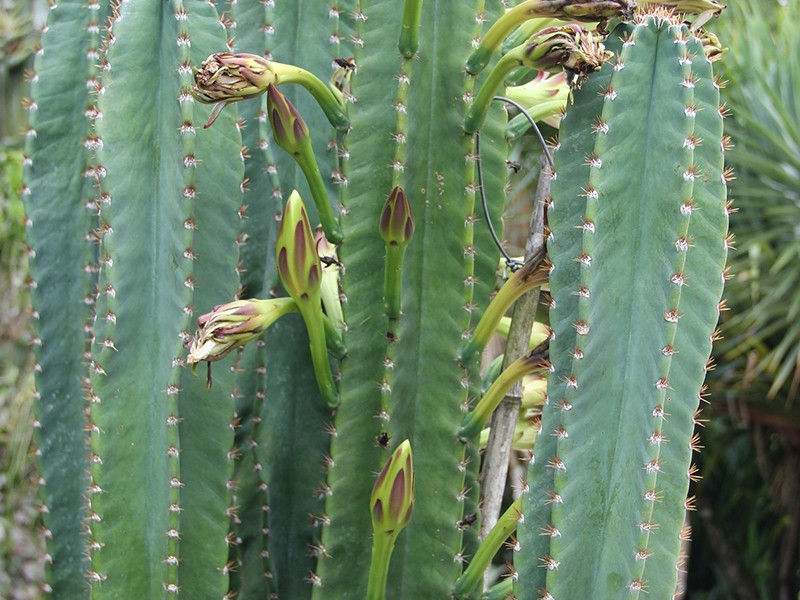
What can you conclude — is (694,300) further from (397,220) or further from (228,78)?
(228,78)

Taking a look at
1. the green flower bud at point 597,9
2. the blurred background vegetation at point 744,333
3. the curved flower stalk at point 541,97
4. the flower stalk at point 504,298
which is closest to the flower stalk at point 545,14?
the green flower bud at point 597,9

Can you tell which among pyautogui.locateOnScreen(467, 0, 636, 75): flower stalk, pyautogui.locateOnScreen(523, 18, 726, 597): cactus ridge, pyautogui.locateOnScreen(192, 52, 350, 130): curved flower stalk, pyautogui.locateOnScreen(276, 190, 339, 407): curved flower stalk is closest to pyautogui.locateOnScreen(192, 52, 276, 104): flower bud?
pyautogui.locateOnScreen(192, 52, 350, 130): curved flower stalk

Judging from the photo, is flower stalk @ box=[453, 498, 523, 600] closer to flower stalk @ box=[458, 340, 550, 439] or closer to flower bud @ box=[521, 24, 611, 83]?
flower stalk @ box=[458, 340, 550, 439]

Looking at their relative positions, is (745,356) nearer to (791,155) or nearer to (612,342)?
(791,155)

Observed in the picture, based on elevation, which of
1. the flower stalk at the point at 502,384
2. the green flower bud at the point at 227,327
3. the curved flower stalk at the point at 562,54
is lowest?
the flower stalk at the point at 502,384

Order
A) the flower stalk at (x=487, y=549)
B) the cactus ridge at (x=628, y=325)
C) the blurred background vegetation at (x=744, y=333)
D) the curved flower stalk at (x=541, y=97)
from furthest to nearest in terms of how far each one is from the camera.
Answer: the blurred background vegetation at (x=744, y=333)
the curved flower stalk at (x=541, y=97)
the flower stalk at (x=487, y=549)
the cactus ridge at (x=628, y=325)

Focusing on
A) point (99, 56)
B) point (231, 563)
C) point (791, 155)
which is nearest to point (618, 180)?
point (231, 563)

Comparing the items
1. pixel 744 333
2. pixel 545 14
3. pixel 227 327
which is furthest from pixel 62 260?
pixel 744 333

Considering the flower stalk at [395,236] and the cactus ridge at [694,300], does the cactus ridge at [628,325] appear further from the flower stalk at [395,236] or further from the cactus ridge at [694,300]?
the flower stalk at [395,236]
